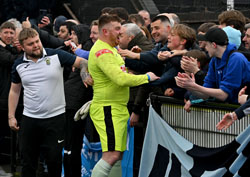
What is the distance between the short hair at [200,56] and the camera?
6.60 m

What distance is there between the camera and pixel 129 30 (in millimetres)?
7703

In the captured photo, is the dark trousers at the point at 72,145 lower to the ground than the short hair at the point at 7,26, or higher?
lower

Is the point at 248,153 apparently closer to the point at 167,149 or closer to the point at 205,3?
the point at 167,149

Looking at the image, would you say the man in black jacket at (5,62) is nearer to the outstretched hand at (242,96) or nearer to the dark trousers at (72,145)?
the dark trousers at (72,145)

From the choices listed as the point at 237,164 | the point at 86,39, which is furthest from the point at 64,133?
the point at 237,164

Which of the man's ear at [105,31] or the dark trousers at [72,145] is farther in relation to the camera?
the dark trousers at [72,145]

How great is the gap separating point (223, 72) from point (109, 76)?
1306mm

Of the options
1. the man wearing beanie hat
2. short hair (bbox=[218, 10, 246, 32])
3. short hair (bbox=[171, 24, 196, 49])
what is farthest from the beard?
short hair (bbox=[218, 10, 246, 32])

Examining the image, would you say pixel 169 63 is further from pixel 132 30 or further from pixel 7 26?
pixel 7 26

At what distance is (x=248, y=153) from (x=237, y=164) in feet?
0.62

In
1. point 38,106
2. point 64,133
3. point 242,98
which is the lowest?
point 64,133

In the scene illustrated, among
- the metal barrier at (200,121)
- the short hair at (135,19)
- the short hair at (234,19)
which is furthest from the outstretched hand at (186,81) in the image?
the short hair at (135,19)

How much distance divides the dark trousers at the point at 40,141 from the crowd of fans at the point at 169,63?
0.43 metres

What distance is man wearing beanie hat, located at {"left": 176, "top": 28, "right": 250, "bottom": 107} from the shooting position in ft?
19.6
